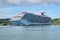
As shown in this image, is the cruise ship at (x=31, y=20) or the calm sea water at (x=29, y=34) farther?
the cruise ship at (x=31, y=20)

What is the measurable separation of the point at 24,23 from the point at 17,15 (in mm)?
6582

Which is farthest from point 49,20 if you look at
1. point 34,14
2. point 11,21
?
point 11,21

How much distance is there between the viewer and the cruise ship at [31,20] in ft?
114

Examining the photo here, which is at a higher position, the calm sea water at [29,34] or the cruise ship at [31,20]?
the cruise ship at [31,20]

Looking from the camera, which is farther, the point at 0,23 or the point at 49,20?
the point at 49,20

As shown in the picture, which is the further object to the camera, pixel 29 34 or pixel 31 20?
pixel 31 20

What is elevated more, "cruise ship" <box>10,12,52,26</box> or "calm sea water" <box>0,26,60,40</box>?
"cruise ship" <box>10,12,52,26</box>

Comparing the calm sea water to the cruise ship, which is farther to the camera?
the cruise ship

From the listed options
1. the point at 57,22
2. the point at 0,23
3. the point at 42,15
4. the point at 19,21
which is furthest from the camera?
the point at 42,15

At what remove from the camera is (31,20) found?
35875 mm

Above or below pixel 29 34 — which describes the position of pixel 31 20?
above

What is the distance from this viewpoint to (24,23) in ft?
112

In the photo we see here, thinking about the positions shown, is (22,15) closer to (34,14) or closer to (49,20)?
(34,14)

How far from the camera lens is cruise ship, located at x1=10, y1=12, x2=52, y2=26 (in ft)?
114
